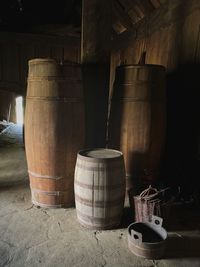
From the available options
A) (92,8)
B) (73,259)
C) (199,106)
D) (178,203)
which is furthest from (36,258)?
(92,8)

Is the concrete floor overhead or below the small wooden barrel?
below

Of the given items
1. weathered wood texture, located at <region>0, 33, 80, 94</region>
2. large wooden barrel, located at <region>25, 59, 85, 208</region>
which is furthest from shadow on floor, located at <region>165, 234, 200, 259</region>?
weathered wood texture, located at <region>0, 33, 80, 94</region>

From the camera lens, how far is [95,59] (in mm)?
2891

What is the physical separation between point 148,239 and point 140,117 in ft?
3.74

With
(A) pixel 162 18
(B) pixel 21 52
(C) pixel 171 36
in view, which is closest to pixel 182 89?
(C) pixel 171 36

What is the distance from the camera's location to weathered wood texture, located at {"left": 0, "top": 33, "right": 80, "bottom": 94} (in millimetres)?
6055

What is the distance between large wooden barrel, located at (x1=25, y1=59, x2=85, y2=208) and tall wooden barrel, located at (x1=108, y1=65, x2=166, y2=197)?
1.44ft

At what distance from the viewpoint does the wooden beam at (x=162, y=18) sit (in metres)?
3.00

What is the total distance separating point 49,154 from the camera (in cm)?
248

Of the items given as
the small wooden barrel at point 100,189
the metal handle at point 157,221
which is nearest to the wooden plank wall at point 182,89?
the metal handle at point 157,221

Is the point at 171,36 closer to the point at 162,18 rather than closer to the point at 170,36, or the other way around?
the point at 170,36

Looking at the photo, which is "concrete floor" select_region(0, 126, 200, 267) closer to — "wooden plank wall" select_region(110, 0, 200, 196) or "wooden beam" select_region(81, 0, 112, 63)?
"wooden plank wall" select_region(110, 0, 200, 196)

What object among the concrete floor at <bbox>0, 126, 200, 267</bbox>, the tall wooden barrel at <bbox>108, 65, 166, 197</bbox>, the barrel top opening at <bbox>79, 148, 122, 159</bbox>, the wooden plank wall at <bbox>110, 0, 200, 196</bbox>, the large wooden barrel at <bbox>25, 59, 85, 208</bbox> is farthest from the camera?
the wooden plank wall at <bbox>110, 0, 200, 196</bbox>

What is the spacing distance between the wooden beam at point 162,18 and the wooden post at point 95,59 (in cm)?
90
